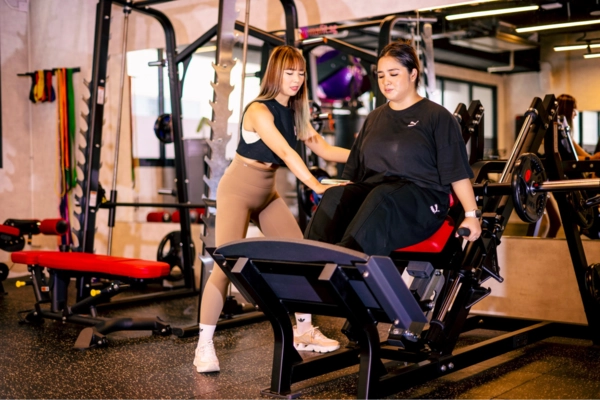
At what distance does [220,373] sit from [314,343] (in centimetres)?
56

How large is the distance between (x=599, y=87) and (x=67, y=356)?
3.33 metres

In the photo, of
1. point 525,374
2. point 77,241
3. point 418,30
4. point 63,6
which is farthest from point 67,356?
point 63,6

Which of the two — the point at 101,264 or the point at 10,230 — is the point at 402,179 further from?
the point at 10,230

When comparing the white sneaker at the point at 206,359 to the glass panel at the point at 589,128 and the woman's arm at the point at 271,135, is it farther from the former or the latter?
the glass panel at the point at 589,128

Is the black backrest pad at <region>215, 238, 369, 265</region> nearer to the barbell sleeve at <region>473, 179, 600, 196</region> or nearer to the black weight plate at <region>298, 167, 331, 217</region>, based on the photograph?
the barbell sleeve at <region>473, 179, 600, 196</region>

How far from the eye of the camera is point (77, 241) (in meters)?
4.75

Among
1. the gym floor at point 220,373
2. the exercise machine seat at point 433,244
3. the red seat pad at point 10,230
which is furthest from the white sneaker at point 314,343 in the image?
the red seat pad at point 10,230

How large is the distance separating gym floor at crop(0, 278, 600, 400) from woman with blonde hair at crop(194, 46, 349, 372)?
245 mm

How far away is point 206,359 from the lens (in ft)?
10.2

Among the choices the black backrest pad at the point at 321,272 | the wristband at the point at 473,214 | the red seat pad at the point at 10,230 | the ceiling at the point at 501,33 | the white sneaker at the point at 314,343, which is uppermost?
the ceiling at the point at 501,33

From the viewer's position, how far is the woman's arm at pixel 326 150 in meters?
3.15

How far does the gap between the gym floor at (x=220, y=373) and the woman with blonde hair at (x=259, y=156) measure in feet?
0.80

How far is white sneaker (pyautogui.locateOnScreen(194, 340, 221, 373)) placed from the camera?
3.09 metres

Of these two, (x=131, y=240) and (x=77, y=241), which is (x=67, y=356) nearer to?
(x=77, y=241)
